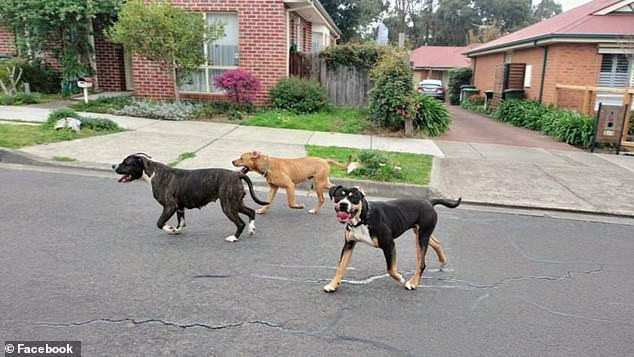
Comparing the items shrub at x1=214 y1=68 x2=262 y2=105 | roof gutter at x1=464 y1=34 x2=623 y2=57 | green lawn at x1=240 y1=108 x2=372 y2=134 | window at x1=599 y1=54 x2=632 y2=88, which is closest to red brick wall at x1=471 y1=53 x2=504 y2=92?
roof gutter at x1=464 y1=34 x2=623 y2=57

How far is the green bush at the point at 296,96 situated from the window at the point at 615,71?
406 inches

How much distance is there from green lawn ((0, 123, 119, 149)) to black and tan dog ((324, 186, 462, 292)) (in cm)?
721

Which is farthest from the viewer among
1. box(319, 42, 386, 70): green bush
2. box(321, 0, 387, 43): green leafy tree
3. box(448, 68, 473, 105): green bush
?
box(321, 0, 387, 43): green leafy tree

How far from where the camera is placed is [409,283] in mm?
4172

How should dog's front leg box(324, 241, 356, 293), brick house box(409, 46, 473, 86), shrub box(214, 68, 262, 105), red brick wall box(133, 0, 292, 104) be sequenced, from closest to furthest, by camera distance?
1. dog's front leg box(324, 241, 356, 293)
2. shrub box(214, 68, 262, 105)
3. red brick wall box(133, 0, 292, 104)
4. brick house box(409, 46, 473, 86)

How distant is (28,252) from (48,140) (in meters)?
5.36

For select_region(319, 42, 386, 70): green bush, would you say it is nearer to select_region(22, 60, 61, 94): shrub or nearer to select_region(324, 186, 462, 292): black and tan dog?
select_region(22, 60, 61, 94): shrub

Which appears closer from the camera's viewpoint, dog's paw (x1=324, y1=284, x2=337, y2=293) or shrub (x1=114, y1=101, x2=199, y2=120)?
dog's paw (x1=324, y1=284, x2=337, y2=293)

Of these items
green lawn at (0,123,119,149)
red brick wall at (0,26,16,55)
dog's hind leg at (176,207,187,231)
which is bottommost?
dog's hind leg at (176,207,187,231)

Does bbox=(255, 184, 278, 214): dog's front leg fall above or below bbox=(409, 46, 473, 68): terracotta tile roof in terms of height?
below

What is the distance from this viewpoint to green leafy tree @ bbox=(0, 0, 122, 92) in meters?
13.7

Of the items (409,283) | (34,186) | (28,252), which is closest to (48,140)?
(34,186)

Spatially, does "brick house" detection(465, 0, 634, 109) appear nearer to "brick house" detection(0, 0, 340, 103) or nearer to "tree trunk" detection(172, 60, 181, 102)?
"brick house" detection(0, 0, 340, 103)

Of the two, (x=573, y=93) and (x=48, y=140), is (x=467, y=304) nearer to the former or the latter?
(x=48, y=140)
